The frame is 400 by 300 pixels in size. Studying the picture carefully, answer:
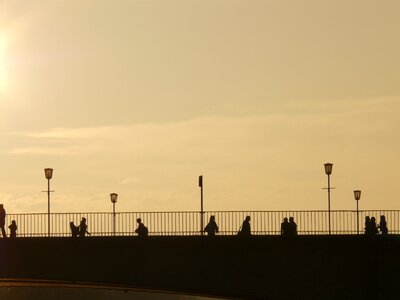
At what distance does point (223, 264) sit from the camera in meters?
62.7

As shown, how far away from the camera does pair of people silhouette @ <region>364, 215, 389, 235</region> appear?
2520 inches

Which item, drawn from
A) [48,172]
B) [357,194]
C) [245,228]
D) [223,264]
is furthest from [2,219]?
[357,194]

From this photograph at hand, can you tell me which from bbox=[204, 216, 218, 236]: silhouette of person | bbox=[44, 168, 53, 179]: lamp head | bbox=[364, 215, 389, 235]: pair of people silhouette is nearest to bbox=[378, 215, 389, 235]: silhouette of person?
bbox=[364, 215, 389, 235]: pair of people silhouette

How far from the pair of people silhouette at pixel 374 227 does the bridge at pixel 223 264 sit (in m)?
1.14

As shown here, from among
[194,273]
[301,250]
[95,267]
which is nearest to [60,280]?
[95,267]

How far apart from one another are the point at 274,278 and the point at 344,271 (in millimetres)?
2799

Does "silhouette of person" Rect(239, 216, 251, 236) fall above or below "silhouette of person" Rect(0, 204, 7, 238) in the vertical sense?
below

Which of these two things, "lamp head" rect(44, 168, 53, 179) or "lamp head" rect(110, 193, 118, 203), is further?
"lamp head" rect(110, 193, 118, 203)

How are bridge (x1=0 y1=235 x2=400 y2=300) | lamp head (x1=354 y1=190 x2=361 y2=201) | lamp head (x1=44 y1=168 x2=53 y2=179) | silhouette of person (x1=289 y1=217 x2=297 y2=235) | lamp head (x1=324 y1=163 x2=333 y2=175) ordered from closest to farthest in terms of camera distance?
bridge (x1=0 y1=235 x2=400 y2=300) → silhouette of person (x1=289 y1=217 x2=297 y2=235) → lamp head (x1=44 y1=168 x2=53 y2=179) → lamp head (x1=324 y1=163 x2=333 y2=175) → lamp head (x1=354 y1=190 x2=361 y2=201)

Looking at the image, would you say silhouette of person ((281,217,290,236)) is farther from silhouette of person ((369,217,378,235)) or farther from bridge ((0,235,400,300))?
silhouette of person ((369,217,378,235))

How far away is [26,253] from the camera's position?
61781mm

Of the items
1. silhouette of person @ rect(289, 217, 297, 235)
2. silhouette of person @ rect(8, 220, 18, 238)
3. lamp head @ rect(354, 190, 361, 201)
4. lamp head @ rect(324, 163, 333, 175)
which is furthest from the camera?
lamp head @ rect(354, 190, 361, 201)

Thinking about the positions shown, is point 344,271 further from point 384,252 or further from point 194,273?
point 194,273

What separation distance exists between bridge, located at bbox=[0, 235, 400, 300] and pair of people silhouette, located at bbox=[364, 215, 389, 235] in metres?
1.14
